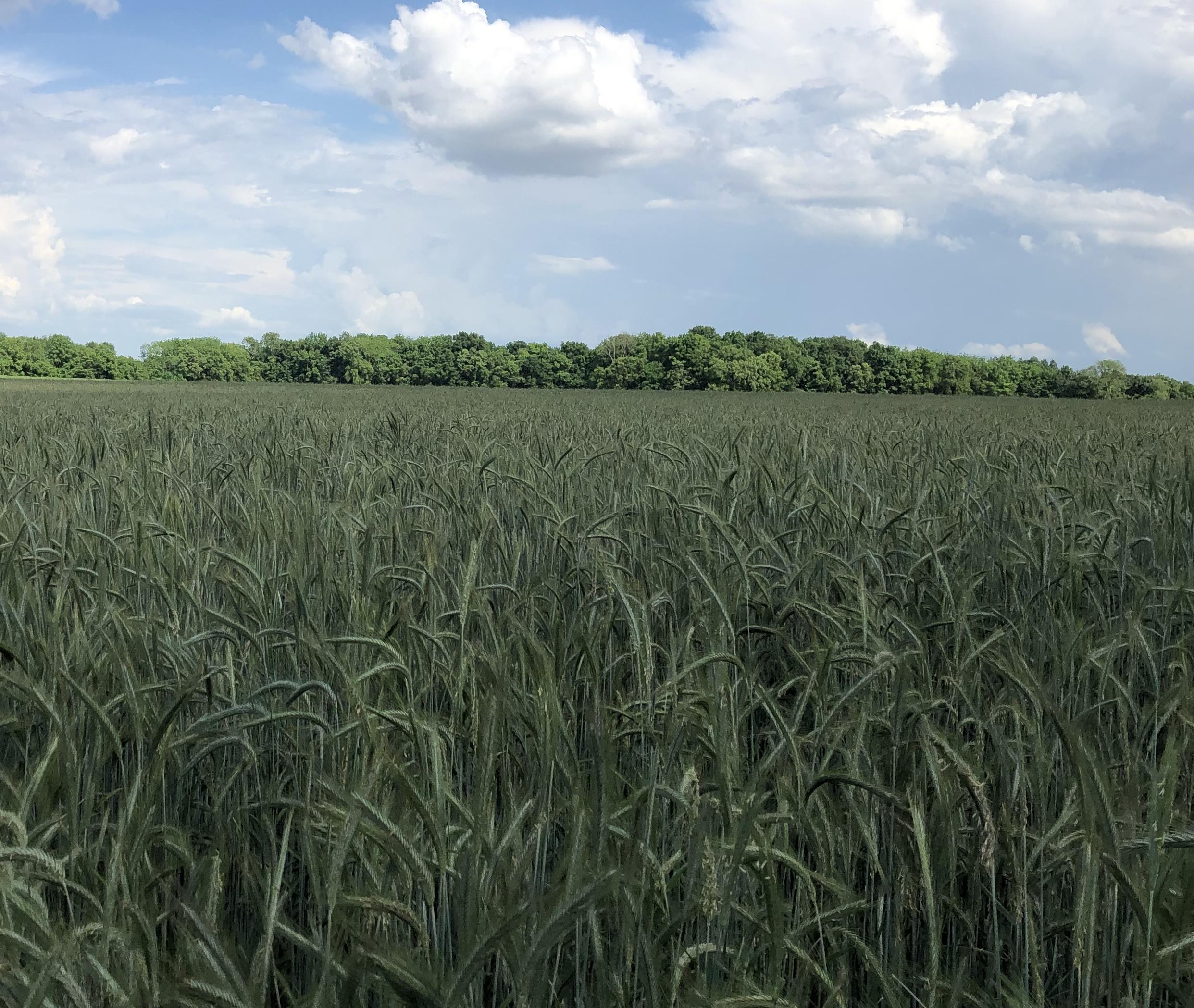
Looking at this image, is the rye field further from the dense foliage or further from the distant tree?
the distant tree

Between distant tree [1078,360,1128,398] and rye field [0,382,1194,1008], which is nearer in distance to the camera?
rye field [0,382,1194,1008]

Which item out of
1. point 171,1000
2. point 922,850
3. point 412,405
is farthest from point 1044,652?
point 412,405

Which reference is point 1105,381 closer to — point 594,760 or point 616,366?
point 616,366

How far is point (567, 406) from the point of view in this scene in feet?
54.0

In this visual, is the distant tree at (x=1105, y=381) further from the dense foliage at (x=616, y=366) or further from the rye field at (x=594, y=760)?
the rye field at (x=594, y=760)

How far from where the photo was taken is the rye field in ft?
3.28

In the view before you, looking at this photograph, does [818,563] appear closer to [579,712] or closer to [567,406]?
[579,712]

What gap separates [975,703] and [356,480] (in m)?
2.90

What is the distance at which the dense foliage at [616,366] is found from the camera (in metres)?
66.5

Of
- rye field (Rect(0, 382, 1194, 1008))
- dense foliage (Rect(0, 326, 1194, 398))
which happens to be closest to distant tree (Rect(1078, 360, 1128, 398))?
dense foliage (Rect(0, 326, 1194, 398))

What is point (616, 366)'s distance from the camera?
7044 cm

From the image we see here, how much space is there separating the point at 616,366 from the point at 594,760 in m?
70.3

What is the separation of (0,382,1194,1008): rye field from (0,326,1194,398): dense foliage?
56689 millimetres

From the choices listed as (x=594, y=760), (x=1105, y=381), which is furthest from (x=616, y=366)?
(x=594, y=760)
